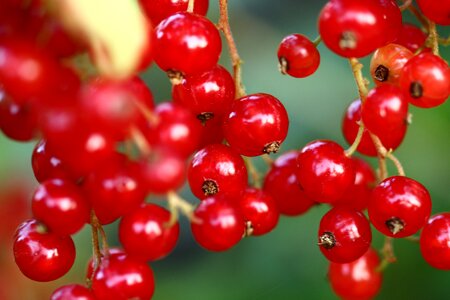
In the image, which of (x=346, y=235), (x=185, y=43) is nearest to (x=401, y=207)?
(x=346, y=235)

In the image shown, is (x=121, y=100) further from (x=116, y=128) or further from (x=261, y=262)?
(x=261, y=262)

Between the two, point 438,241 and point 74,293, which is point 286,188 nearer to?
point 438,241

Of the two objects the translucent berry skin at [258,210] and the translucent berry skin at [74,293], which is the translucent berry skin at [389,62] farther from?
the translucent berry skin at [74,293]

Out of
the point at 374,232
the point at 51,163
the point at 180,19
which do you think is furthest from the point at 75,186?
the point at 374,232

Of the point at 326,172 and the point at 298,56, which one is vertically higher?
the point at 298,56

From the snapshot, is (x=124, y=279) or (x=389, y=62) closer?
(x=124, y=279)

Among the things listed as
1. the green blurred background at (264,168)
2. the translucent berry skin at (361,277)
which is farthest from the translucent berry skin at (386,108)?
the green blurred background at (264,168)

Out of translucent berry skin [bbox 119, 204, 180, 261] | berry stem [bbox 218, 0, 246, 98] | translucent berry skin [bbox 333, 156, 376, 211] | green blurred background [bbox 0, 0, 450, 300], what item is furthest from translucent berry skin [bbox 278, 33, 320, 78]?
green blurred background [bbox 0, 0, 450, 300]
